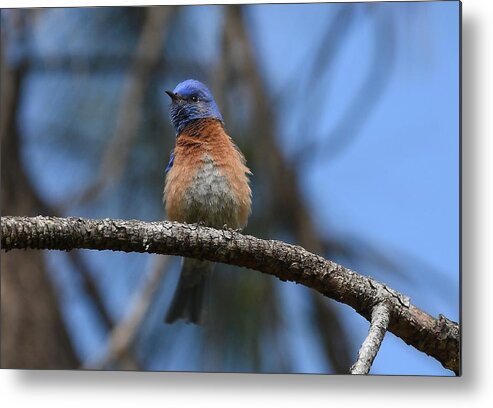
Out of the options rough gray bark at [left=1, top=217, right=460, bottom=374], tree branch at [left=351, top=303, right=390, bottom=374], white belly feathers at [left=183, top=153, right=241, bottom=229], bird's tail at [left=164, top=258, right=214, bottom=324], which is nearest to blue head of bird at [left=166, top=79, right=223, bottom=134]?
white belly feathers at [left=183, top=153, right=241, bottom=229]

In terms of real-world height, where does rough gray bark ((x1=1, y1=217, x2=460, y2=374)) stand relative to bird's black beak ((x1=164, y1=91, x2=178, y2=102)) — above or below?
below

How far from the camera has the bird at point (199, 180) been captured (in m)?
2.52

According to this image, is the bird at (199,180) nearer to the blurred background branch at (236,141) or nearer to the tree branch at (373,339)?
the blurred background branch at (236,141)

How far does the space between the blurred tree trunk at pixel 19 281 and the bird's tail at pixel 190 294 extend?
0.32m

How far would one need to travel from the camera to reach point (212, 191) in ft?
8.29

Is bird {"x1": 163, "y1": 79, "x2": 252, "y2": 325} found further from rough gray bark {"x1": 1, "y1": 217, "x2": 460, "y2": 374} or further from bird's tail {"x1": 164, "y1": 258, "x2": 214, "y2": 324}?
rough gray bark {"x1": 1, "y1": 217, "x2": 460, "y2": 374}

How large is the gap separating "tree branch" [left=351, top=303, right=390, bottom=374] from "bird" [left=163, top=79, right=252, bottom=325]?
1.82ft

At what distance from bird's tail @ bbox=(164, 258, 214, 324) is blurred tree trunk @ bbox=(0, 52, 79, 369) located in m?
0.32

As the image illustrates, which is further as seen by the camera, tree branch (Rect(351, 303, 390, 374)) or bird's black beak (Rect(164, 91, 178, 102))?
bird's black beak (Rect(164, 91, 178, 102))

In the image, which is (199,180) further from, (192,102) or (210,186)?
(192,102)

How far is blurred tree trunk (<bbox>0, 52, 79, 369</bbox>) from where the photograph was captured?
8.20ft

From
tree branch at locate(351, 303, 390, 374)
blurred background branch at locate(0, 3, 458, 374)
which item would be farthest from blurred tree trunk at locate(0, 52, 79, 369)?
tree branch at locate(351, 303, 390, 374)

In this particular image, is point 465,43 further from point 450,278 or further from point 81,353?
point 81,353

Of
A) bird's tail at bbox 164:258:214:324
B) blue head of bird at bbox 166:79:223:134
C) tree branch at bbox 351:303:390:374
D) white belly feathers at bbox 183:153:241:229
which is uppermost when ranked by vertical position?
blue head of bird at bbox 166:79:223:134
